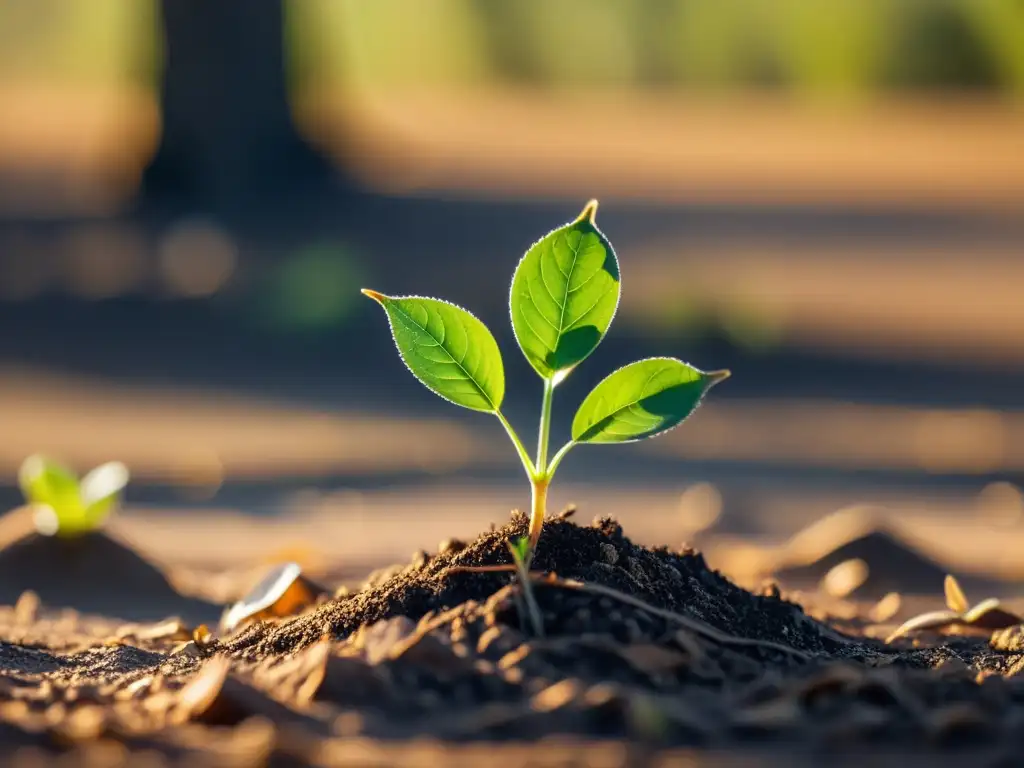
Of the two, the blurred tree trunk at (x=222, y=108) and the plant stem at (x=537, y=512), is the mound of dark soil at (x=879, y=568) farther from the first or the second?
the blurred tree trunk at (x=222, y=108)

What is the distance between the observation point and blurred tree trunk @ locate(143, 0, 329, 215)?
11602mm

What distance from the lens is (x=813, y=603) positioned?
339cm

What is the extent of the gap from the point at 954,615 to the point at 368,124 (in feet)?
47.5

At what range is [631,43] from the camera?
2525cm

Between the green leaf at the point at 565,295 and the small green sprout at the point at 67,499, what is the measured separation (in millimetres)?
1932

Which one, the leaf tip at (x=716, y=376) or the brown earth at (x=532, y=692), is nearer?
the brown earth at (x=532, y=692)

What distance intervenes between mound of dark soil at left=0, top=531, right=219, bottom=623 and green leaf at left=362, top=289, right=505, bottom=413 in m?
1.56

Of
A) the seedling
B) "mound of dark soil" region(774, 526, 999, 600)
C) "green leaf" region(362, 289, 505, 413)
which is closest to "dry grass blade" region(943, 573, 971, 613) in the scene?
the seedling

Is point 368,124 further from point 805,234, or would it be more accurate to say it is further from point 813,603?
point 813,603

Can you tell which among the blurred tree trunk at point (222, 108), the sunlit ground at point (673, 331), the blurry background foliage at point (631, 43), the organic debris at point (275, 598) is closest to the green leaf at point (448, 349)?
the organic debris at point (275, 598)

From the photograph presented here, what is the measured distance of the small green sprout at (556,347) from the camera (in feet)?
6.75

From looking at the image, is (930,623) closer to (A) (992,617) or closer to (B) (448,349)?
(A) (992,617)

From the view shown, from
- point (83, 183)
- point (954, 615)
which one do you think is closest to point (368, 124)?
point (83, 183)

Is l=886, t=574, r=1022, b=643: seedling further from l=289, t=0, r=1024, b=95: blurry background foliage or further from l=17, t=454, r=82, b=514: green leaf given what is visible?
l=289, t=0, r=1024, b=95: blurry background foliage
